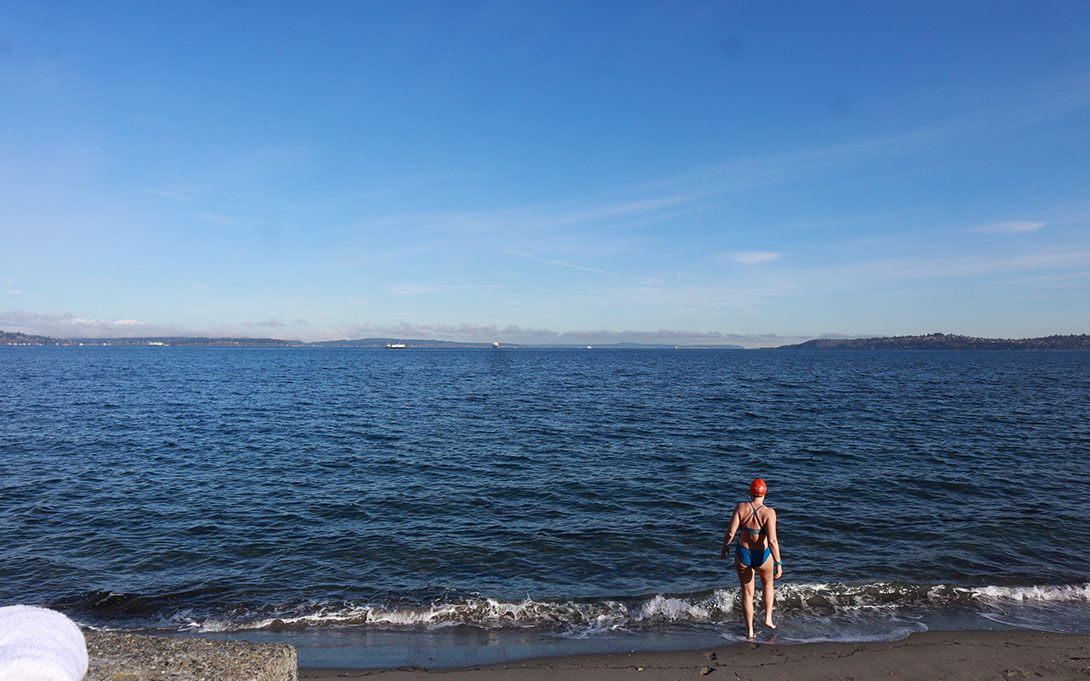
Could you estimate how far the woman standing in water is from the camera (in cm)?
1003

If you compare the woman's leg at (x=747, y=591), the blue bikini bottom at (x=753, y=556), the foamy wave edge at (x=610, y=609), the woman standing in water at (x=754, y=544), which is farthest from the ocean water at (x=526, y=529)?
the blue bikini bottom at (x=753, y=556)

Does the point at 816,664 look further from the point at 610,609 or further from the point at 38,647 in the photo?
the point at 38,647

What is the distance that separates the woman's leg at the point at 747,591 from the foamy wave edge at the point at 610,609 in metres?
0.97

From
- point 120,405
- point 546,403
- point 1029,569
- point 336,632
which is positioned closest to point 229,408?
point 120,405

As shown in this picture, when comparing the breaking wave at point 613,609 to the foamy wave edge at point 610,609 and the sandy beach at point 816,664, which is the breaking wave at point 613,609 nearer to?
the foamy wave edge at point 610,609

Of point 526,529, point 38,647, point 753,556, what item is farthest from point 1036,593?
point 38,647

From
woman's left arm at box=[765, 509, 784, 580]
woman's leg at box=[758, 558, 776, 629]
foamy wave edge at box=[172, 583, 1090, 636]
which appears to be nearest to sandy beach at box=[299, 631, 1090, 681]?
woman's leg at box=[758, 558, 776, 629]

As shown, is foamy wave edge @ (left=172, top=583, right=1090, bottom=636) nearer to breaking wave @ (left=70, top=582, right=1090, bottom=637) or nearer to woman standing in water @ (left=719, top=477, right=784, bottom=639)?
breaking wave @ (left=70, top=582, right=1090, bottom=637)

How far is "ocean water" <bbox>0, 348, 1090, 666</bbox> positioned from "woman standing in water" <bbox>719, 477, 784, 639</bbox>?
0.84 metres

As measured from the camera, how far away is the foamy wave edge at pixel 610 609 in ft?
36.6

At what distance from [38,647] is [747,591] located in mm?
9638

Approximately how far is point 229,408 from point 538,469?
29.9 metres

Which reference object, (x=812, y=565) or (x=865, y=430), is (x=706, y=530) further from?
(x=865, y=430)

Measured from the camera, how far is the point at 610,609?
38.1 ft
